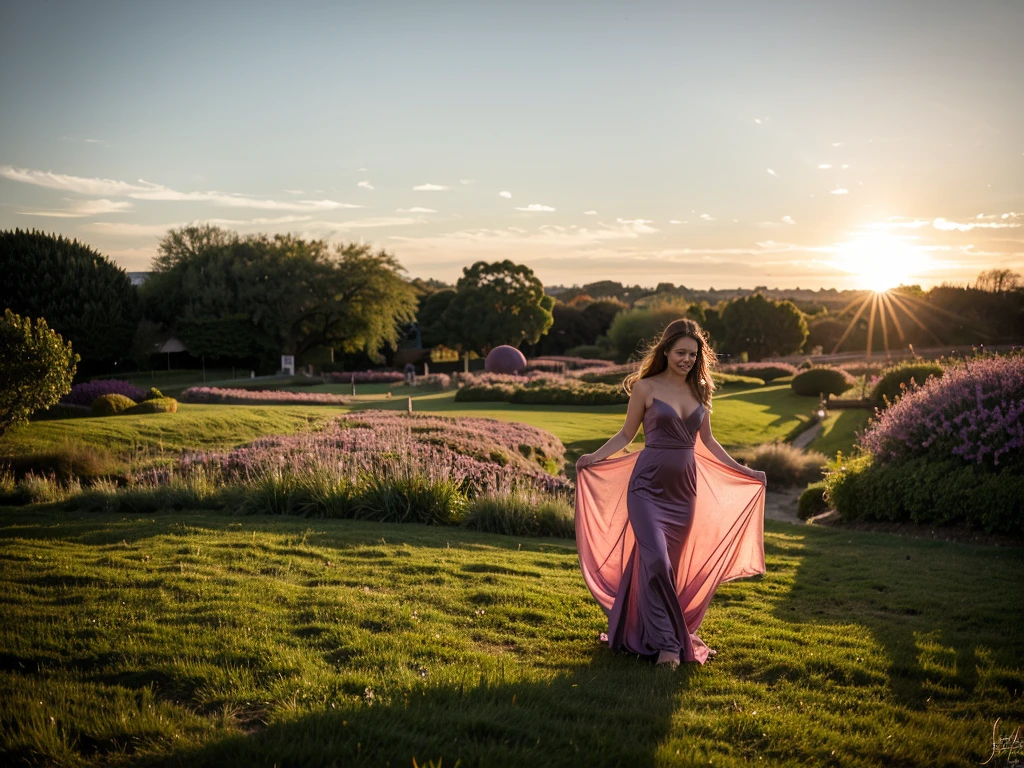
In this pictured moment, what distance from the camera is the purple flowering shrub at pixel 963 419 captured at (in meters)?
11.0

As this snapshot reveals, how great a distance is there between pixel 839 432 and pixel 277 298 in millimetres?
34878

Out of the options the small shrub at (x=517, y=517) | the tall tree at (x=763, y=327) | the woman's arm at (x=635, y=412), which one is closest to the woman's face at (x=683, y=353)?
the woman's arm at (x=635, y=412)

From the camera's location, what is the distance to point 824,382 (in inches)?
1374

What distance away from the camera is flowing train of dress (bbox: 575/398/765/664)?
15.9ft

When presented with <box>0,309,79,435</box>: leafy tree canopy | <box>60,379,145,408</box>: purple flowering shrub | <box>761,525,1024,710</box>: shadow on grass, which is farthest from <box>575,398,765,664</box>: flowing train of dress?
<box>60,379,145,408</box>: purple flowering shrub

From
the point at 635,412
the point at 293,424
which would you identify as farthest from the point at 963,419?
the point at 293,424

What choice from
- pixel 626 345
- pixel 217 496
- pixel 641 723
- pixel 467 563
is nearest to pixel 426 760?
pixel 641 723

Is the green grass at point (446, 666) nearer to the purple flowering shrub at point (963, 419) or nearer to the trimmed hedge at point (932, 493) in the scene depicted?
the trimmed hedge at point (932, 493)

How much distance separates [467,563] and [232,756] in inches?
172

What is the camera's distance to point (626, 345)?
210 feet

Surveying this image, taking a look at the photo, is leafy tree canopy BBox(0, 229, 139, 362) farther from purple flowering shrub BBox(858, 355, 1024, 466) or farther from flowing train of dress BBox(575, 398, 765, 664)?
flowing train of dress BBox(575, 398, 765, 664)

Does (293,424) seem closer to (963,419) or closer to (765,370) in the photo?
(963,419)

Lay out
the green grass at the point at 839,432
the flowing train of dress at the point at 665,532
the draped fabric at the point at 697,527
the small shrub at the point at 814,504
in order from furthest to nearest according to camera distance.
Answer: the green grass at the point at 839,432, the small shrub at the point at 814,504, the draped fabric at the point at 697,527, the flowing train of dress at the point at 665,532

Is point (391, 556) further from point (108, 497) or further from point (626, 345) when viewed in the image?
point (626, 345)
